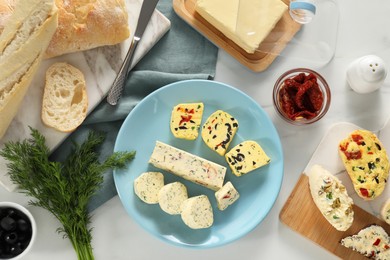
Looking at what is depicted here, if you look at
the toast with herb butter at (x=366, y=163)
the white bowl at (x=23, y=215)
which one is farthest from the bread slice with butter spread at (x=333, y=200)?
the white bowl at (x=23, y=215)

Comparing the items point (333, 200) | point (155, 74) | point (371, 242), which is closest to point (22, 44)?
point (155, 74)

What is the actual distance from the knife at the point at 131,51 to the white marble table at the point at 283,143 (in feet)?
1.14

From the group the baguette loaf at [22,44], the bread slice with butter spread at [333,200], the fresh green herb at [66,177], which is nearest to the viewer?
the baguette loaf at [22,44]

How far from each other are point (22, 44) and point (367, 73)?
1.28 metres

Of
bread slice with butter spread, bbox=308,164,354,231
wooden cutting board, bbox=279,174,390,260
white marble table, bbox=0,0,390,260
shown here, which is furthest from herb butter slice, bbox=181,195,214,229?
bread slice with butter spread, bbox=308,164,354,231

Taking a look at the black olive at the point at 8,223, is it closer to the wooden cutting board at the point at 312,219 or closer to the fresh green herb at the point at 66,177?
the fresh green herb at the point at 66,177

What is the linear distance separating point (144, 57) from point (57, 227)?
762 mm

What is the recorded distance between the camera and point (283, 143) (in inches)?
85.2

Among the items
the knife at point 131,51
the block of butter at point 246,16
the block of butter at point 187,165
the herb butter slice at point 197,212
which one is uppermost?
the block of butter at point 246,16

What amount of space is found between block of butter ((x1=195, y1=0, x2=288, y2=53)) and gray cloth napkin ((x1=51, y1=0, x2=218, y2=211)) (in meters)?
0.15

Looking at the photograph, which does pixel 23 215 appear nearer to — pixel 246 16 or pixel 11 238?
pixel 11 238

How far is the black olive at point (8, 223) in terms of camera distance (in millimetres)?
1912

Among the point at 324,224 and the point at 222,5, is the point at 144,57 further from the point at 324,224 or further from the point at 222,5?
the point at 324,224

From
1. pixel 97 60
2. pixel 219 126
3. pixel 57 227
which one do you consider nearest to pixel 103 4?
pixel 97 60
